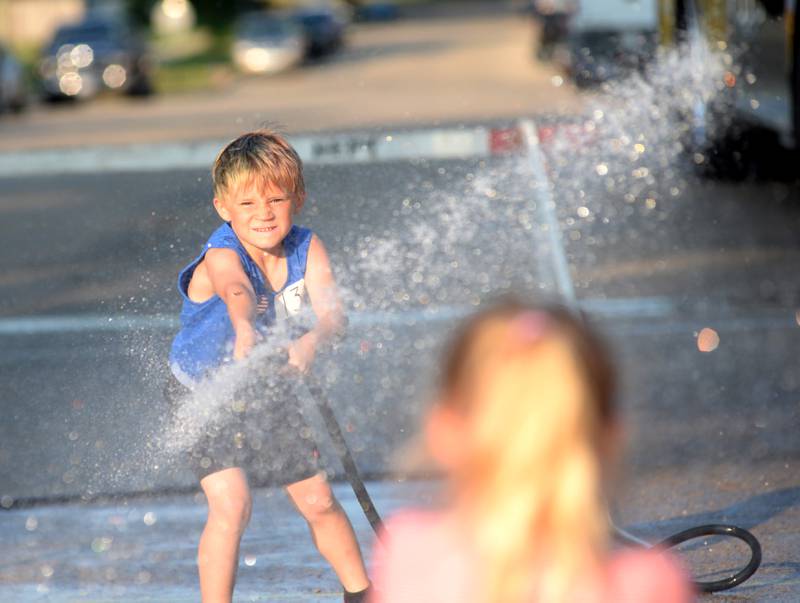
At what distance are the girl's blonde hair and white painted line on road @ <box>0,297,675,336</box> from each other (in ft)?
18.3

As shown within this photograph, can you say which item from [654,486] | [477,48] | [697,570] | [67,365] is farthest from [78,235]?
[477,48]

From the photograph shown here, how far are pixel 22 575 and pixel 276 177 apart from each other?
1.62 metres

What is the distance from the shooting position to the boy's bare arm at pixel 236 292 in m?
3.36

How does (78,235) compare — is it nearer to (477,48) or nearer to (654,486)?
(654,486)

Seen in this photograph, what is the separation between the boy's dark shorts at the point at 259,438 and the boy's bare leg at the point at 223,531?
64 mm

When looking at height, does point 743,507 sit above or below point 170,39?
above

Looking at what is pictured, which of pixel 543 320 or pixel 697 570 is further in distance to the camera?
pixel 697 570

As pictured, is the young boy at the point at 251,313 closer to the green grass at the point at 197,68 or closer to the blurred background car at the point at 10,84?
the blurred background car at the point at 10,84

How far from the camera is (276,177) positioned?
3.51 m

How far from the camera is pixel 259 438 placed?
12.8ft

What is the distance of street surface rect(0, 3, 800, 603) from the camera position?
454cm

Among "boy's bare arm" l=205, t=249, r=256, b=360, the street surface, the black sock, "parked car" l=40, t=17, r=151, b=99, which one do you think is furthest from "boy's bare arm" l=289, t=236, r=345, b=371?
"parked car" l=40, t=17, r=151, b=99

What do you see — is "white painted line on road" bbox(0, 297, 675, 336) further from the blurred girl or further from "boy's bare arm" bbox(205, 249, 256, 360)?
the blurred girl

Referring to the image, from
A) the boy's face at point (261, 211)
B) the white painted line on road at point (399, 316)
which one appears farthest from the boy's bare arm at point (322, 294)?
the white painted line on road at point (399, 316)
